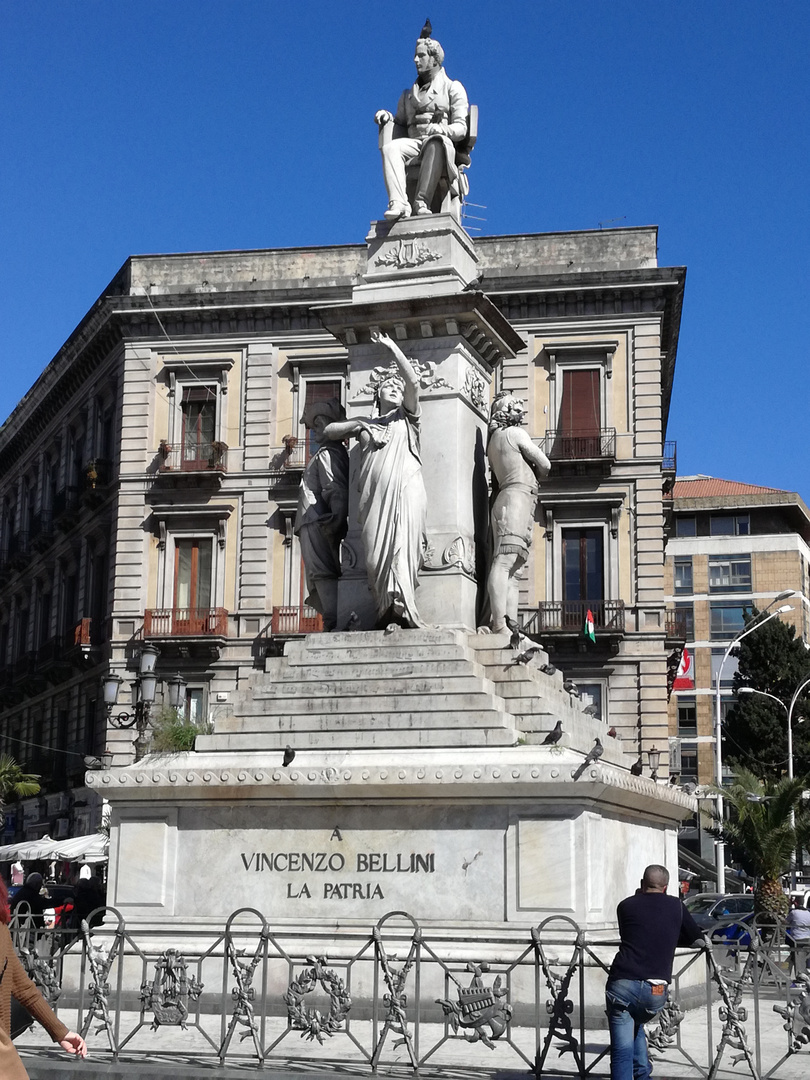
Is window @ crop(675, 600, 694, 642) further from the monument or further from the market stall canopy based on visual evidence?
the monument

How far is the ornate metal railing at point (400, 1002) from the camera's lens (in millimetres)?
9695

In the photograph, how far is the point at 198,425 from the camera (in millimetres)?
47281

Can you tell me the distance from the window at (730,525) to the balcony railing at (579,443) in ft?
145

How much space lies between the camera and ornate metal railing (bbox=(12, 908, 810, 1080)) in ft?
31.8

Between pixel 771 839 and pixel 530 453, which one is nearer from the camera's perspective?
pixel 530 453

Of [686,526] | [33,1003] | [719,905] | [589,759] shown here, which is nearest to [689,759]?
[686,526]

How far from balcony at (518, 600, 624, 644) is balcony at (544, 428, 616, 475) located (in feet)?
12.7

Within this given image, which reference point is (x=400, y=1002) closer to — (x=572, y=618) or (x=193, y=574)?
(x=572, y=618)

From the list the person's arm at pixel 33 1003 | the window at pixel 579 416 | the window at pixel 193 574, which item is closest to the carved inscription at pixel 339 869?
the person's arm at pixel 33 1003

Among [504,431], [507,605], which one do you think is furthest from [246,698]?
[504,431]

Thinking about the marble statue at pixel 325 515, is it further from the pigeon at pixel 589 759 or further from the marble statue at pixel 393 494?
the pigeon at pixel 589 759

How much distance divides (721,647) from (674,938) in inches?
2925

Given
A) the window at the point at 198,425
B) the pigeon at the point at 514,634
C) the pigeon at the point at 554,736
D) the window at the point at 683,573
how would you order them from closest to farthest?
the pigeon at the point at 554,736, the pigeon at the point at 514,634, the window at the point at 198,425, the window at the point at 683,573

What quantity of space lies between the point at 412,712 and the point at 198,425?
1404 inches
